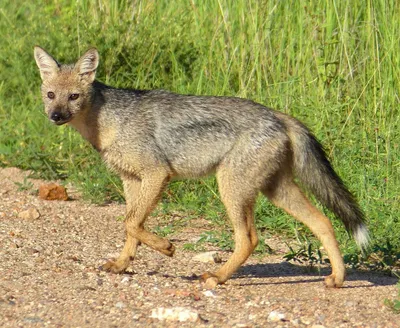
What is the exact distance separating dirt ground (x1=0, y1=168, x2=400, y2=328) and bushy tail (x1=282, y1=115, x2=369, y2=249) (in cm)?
40

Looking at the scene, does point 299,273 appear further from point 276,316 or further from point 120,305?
point 120,305

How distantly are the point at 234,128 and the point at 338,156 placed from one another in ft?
5.44

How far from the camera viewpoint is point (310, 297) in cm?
540

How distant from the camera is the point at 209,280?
562 cm

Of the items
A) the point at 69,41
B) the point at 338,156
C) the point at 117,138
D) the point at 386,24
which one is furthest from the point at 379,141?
the point at 69,41

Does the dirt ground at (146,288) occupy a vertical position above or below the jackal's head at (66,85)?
below

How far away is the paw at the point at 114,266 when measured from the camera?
5.88 metres

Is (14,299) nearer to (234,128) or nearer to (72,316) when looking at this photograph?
(72,316)

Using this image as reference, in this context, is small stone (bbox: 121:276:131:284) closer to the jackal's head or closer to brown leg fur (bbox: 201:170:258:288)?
brown leg fur (bbox: 201:170:258:288)

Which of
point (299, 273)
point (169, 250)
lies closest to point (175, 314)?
point (169, 250)

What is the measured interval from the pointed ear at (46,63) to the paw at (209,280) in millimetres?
1925

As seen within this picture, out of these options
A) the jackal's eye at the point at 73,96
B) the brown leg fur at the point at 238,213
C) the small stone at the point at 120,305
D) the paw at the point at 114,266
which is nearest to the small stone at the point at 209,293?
the brown leg fur at the point at 238,213

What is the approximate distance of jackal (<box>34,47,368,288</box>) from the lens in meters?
5.80

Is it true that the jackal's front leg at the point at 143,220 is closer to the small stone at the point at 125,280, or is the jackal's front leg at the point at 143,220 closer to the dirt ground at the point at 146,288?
the dirt ground at the point at 146,288
